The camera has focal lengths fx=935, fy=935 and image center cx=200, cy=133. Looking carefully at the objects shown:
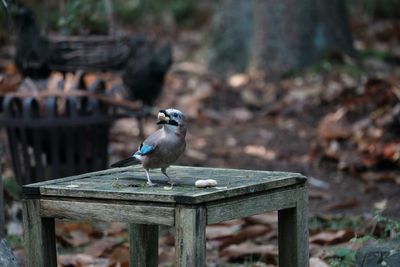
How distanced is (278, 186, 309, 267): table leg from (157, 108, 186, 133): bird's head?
642mm

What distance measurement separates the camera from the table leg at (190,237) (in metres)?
3.39

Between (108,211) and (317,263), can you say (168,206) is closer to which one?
(108,211)

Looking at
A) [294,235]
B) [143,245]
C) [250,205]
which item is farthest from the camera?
[143,245]

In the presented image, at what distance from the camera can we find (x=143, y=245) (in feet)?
14.2

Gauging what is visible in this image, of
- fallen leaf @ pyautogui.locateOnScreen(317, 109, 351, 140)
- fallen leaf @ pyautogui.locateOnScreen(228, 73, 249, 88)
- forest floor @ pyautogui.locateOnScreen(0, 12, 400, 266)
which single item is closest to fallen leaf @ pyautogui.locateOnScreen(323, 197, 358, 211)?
forest floor @ pyautogui.locateOnScreen(0, 12, 400, 266)

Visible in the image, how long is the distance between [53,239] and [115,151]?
192 inches

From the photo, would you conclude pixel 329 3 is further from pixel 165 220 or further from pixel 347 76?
pixel 165 220

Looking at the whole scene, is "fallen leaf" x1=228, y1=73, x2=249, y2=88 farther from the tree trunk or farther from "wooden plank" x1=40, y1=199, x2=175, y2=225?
"wooden plank" x1=40, y1=199, x2=175, y2=225

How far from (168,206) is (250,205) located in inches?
16.9

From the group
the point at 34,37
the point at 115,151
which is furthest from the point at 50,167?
the point at 115,151

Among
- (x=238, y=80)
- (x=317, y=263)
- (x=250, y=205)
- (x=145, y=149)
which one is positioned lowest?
(x=317, y=263)

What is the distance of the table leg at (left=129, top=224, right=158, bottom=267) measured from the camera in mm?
4336

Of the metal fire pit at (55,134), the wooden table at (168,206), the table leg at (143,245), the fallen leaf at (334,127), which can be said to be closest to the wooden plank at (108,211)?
the wooden table at (168,206)

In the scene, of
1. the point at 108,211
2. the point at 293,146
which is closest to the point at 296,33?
the point at 293,146
